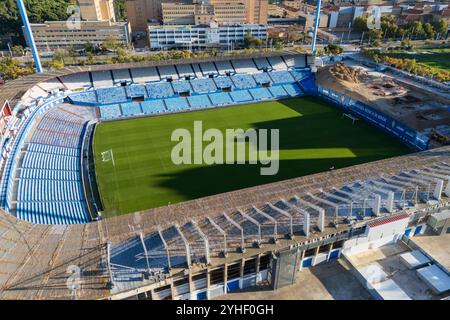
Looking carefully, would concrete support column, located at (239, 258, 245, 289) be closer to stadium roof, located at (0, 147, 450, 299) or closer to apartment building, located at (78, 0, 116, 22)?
stadium roof, located at (0, 147, 450, 299)

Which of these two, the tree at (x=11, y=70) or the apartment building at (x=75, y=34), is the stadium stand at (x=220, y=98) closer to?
the tree at (x=11, y=70)

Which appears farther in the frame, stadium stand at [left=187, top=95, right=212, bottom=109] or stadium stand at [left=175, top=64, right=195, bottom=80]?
stadium stand at [left=175, top=64, right=195, bottom=80]

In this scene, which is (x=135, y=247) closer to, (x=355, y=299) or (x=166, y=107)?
(x=355, y=299)

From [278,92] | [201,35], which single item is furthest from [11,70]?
[278,92]

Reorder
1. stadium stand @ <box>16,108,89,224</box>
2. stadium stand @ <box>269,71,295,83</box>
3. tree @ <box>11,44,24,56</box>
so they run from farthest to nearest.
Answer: tree @ <box>11,44,24,56</box> → stadium stand @ <box>269,71,295,83</box> → stadium stand @ <box>16,108,89,224</box>

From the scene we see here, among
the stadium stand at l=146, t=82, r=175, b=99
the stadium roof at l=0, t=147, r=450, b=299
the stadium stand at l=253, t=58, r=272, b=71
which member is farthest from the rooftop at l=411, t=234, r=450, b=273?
the stadium stand at l=253, t=58, r=272, b=71
